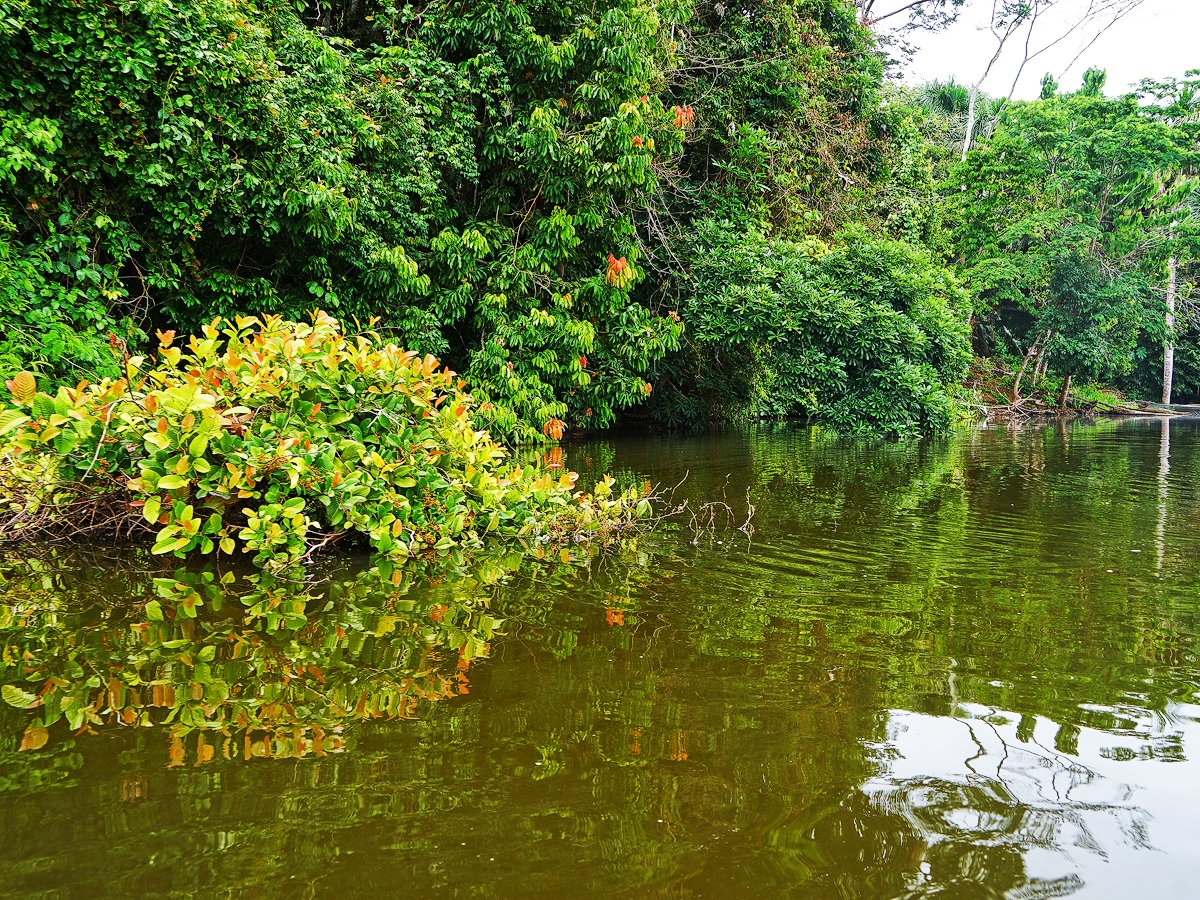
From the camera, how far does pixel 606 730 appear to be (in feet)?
8.20

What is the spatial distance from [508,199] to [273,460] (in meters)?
8.14

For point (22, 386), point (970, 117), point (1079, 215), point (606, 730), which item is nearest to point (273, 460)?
point (22, 386)

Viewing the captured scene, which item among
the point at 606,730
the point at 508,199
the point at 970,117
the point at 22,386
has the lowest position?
the point at 606,730

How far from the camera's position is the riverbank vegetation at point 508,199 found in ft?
24.5

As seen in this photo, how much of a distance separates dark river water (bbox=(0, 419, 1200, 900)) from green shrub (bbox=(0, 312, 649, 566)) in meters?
0.32

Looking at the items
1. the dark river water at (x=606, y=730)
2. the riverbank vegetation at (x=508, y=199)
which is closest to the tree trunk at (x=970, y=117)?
the riverbank vegetation at (x=508, y=199)

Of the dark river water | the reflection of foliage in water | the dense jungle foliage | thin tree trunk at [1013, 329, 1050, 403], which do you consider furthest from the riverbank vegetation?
thin tree trunk at [1013, 329, 1050, 403]

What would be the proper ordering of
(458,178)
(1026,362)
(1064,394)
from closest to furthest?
(458,178) → (1064,394) → (1026,362)

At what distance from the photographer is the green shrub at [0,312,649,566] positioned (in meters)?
4.20

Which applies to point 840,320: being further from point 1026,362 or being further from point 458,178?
point 1026,362

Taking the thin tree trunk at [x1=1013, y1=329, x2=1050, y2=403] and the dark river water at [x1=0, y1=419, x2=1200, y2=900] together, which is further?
the thin tree trunk at [x1=1013, y1=329, x2=1050, y2=403]

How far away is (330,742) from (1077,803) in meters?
2.04

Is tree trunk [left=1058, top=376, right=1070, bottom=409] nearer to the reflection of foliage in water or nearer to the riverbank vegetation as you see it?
the riverbank vegetation

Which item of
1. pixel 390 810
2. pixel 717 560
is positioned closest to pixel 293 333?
pixel 717 560
